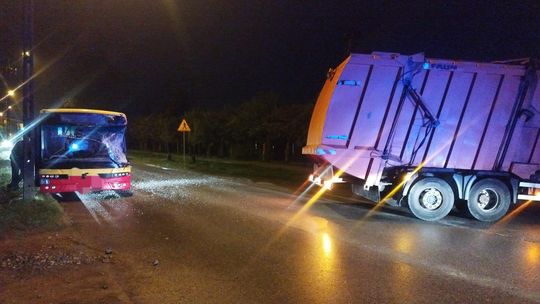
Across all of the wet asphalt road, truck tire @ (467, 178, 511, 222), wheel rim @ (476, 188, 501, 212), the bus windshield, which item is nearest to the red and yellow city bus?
the bus windshield

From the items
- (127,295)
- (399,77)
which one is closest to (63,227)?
(127,295)

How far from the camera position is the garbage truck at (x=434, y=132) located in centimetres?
1166

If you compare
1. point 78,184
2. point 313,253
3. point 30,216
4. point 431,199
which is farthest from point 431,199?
point 78,184

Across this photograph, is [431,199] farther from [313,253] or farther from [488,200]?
[313,253]

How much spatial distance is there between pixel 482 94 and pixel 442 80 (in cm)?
104

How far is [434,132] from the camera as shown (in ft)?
39.1

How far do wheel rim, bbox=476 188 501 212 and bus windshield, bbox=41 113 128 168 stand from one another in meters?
9.82

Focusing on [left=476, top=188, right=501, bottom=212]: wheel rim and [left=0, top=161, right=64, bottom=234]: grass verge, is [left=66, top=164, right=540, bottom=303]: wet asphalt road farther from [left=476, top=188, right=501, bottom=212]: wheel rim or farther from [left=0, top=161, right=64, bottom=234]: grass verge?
[left=0, top=161, right=64, bottom=234]: grass verge

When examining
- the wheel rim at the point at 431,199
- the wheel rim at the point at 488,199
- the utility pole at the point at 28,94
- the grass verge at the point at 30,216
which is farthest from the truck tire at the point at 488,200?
the utility pole at the point at 28,94

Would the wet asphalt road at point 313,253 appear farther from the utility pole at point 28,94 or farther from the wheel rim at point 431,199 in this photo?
the utility pole at point 28,94

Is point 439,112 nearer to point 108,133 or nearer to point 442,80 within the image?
point 442,80

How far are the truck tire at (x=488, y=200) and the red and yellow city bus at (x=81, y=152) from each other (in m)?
9.58

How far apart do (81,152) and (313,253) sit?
9171mm

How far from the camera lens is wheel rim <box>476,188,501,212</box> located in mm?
11945
